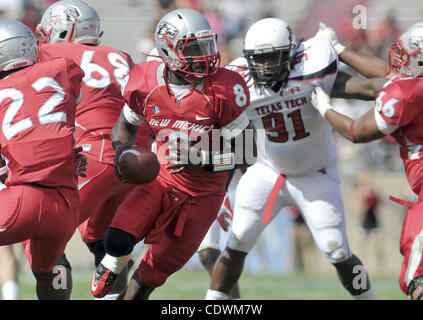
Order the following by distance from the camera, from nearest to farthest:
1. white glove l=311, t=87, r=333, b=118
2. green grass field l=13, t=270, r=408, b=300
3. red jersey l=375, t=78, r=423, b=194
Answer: red jersey l=375, t=78, r=423, b=194
white glove l=311, t=87, r=333, b=118
green grass field l=13, t=270, r=408, b=300

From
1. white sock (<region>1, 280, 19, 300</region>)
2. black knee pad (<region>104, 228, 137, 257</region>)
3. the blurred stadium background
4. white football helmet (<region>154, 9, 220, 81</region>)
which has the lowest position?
the blurred stadium background

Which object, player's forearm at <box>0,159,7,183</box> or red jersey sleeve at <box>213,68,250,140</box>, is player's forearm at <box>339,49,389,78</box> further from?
player's forearm at <box>0,159,7,183</box>

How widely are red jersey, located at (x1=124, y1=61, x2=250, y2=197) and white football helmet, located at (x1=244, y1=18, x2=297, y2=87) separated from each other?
607 mm

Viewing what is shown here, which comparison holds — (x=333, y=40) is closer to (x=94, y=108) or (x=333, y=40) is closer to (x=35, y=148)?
(x=94, y=108)

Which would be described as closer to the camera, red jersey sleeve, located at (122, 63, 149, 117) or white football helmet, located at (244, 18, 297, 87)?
red jersey sleeve, located at (122, 63, 149, 117)

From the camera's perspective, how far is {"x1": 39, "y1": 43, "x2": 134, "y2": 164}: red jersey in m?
4.91

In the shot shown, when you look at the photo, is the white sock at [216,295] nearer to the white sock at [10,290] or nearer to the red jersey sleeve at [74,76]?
the white sock at [10,290]

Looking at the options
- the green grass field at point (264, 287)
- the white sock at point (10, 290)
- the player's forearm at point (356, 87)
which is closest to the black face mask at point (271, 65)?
the player's forearm at point (356, 87)

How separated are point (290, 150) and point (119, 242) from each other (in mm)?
1476

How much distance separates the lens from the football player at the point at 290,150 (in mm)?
4996

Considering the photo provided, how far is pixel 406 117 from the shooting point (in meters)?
4.20

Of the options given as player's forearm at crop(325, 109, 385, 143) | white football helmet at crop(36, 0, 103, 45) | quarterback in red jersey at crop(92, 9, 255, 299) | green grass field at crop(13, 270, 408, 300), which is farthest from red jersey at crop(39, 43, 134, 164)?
green grass field at crop(13, 270, 408, 300)

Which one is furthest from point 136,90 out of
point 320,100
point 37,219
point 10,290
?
point 10,290

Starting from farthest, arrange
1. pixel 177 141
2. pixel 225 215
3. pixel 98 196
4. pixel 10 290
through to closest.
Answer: pixel 225 215, pixel 10 290, pixel 98 196, pixel 177 141
